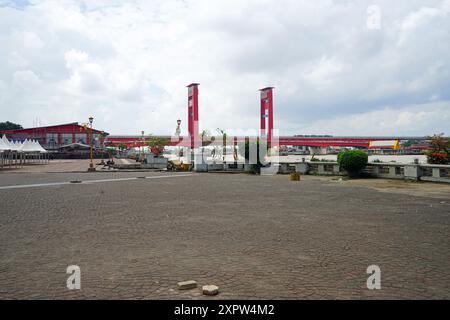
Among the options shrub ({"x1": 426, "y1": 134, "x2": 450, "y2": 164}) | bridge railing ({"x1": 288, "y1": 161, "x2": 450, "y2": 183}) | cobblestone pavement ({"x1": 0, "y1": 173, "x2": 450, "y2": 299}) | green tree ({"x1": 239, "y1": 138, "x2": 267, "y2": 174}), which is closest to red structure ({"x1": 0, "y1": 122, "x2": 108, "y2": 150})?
green tree ({"x1": 239, "y1": 138, "x2": 267, "y2": 174})

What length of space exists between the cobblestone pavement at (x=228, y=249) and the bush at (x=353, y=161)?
11.6m

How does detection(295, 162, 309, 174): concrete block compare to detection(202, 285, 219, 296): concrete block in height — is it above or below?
above

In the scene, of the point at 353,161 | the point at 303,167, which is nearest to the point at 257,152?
the point at 303,167

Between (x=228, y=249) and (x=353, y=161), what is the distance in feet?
62.0

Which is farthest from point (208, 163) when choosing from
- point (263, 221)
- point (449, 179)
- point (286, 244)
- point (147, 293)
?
point (147, 293)

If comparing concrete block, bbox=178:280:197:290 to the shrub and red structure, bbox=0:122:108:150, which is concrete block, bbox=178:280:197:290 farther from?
red structure, bbox=0:122:108:150

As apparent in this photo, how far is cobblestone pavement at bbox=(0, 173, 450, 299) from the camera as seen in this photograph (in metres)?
4.71

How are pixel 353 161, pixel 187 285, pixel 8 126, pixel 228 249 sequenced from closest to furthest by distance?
pixel 187 285 < pixel 228 249 < pixel 353 161 < pixel 8 126

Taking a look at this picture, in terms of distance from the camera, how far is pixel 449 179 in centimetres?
1895

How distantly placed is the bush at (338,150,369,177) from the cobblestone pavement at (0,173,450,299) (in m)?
11.6

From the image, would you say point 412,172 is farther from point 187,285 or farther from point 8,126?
point 8,126

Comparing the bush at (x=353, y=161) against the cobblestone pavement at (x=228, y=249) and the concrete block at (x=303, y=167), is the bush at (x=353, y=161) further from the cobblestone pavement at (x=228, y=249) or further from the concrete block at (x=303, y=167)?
the cobblestone pavement at (x=228, y=249)

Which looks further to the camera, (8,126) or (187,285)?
(8,126)

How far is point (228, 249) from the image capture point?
660cm
